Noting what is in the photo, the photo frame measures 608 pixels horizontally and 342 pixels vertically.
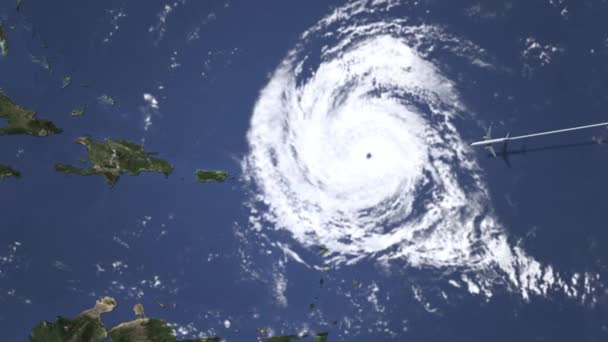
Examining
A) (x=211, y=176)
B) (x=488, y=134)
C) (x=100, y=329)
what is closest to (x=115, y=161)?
(x=211, y=176)

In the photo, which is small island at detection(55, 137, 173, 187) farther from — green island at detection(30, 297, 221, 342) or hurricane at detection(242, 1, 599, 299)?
green island at detection(30, 297, 221, 342)

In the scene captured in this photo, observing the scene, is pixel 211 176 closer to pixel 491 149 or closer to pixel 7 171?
pixel 7 171

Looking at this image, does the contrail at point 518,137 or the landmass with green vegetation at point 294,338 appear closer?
the landmass with green vegetation at point 294,338

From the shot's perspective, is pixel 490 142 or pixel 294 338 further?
pixel 490 142

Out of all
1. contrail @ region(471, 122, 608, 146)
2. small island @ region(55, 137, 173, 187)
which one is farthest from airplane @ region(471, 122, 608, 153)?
small island @ region(55, 137, 173, 187)

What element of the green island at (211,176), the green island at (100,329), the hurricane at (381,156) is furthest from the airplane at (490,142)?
the green island at (100,329)

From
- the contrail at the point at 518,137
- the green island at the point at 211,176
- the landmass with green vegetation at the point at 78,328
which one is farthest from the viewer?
the green island at the point at 211,176

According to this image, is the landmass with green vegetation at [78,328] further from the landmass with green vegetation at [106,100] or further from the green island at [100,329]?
the landmass with green vegetation at [106,100]

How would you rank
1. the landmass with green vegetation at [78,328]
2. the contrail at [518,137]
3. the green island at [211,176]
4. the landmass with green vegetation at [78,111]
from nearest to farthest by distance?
the landmass with green vegetation at [78,328], the contrail at [518,137], the green island at [211,176], the landmass with green vegetation at [78,111]
